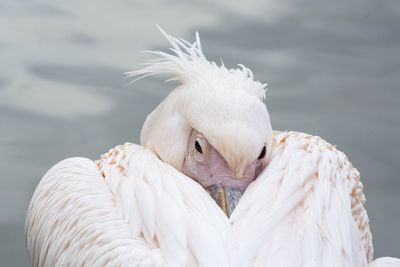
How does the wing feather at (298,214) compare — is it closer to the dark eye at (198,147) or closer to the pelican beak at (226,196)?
the pelican beak at (226,196)

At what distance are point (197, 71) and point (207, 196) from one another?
4.05ft

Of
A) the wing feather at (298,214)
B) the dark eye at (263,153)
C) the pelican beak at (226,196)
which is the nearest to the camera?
the wing feather at (298,214)

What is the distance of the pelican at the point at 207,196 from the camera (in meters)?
3.24

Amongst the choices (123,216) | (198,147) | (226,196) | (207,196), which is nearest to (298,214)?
(207,196)

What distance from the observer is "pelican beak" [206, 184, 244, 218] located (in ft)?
12.8

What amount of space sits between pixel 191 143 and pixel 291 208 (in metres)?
1.09

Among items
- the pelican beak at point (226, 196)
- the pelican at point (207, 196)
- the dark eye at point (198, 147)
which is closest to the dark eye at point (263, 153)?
the pelican at point (207, 196)

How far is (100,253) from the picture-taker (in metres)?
3.38

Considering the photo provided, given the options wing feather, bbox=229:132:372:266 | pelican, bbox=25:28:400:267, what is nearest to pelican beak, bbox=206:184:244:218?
pelican, bbox=25:28:400:267

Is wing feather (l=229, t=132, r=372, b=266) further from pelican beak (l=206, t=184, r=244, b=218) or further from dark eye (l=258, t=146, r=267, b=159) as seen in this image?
pelican beak (l=206, t=184, r=244, b=218)

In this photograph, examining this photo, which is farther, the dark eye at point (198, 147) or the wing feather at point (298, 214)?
the dark eye at point (198, 147)

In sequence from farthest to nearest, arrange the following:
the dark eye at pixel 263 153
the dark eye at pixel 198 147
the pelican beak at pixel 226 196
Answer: the dark eye at pixel 198 147, the dark eye at pixel 263 153, the pelican beak at pixel 226 196

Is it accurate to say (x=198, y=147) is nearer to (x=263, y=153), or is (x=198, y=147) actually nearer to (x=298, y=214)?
(x=263, y=153)

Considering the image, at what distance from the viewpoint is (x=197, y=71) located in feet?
15.5
